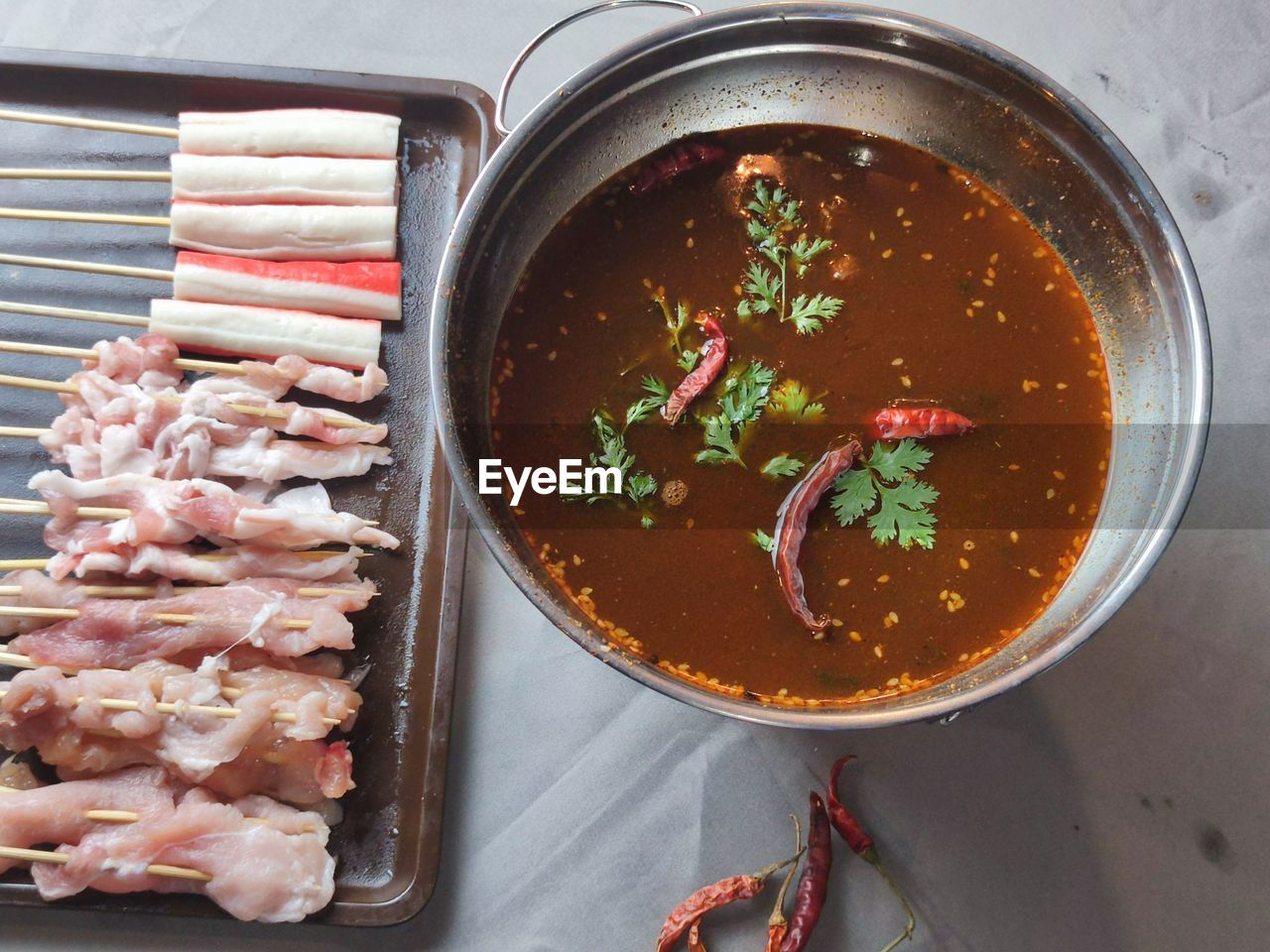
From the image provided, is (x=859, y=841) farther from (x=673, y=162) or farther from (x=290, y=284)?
(x=290, y=284)

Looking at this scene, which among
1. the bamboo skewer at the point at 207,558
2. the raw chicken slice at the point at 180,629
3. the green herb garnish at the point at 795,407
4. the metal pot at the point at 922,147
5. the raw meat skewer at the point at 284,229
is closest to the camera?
the metal pot at the point at 922,147

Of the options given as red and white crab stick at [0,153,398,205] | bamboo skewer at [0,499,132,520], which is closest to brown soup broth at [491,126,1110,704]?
red and white crab stick at [0,153,398,205]

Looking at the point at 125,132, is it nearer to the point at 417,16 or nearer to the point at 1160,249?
the point at 417,16

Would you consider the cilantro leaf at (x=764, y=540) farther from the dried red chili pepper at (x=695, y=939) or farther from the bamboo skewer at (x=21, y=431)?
the bamboo skewer at (x=21, y=431)

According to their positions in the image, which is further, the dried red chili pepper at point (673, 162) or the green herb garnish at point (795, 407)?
the dried red chili pepper at point (673, 162)

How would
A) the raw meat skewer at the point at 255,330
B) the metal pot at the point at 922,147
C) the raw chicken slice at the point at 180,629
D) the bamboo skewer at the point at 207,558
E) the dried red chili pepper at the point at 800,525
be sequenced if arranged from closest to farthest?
the metal pot at the point at 922,147, the dried red chili pepper at the point at 800,525, the raw chicken slice at the point at 180,629, the bamboo skewer at the point at 207,558, the raw meat skewer at the point at 255,330

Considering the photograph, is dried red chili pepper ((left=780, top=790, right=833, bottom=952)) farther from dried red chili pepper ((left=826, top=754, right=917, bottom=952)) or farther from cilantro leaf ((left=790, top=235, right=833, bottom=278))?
cilantro leaf ((left=790, top=235, right=833, bottom=278))

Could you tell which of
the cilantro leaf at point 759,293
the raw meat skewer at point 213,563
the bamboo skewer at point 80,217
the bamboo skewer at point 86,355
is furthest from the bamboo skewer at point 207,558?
the cilantro leaf at point 759,293

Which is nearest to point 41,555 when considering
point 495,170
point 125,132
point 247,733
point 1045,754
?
point 247,733
